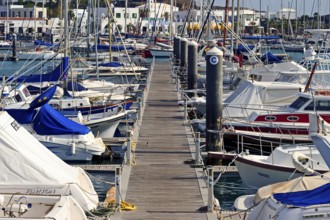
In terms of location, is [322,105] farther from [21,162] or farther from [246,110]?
[21,162]

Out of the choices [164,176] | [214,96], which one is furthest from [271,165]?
[214,96]

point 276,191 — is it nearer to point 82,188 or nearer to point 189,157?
point 82,188

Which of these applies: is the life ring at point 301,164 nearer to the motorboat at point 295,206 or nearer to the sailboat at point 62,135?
the motorboat at point 295,206

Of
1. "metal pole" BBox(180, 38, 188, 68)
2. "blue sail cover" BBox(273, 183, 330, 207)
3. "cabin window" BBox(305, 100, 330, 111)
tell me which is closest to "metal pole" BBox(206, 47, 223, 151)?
"cabin window" BBox(305, 100, 330, 111)

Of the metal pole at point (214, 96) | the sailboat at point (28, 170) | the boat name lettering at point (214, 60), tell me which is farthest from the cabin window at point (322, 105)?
the sailboat at point (28, 170)

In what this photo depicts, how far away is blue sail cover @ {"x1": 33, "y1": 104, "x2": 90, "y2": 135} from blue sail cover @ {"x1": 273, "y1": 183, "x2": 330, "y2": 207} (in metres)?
12.4

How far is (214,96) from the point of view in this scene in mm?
23344

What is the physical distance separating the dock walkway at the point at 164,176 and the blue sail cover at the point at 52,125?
78.5 inches

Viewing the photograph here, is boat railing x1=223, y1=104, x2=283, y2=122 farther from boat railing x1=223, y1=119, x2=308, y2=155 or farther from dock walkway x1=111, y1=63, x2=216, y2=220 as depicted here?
dock walkway x1=111, y1=63, x2=216, y2=220

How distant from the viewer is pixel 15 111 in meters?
26.9

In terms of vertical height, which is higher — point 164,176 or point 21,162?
point 21,162

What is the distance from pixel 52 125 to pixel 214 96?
497cm

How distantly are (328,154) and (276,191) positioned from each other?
1.13m

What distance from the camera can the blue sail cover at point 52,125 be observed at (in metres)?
24.9
